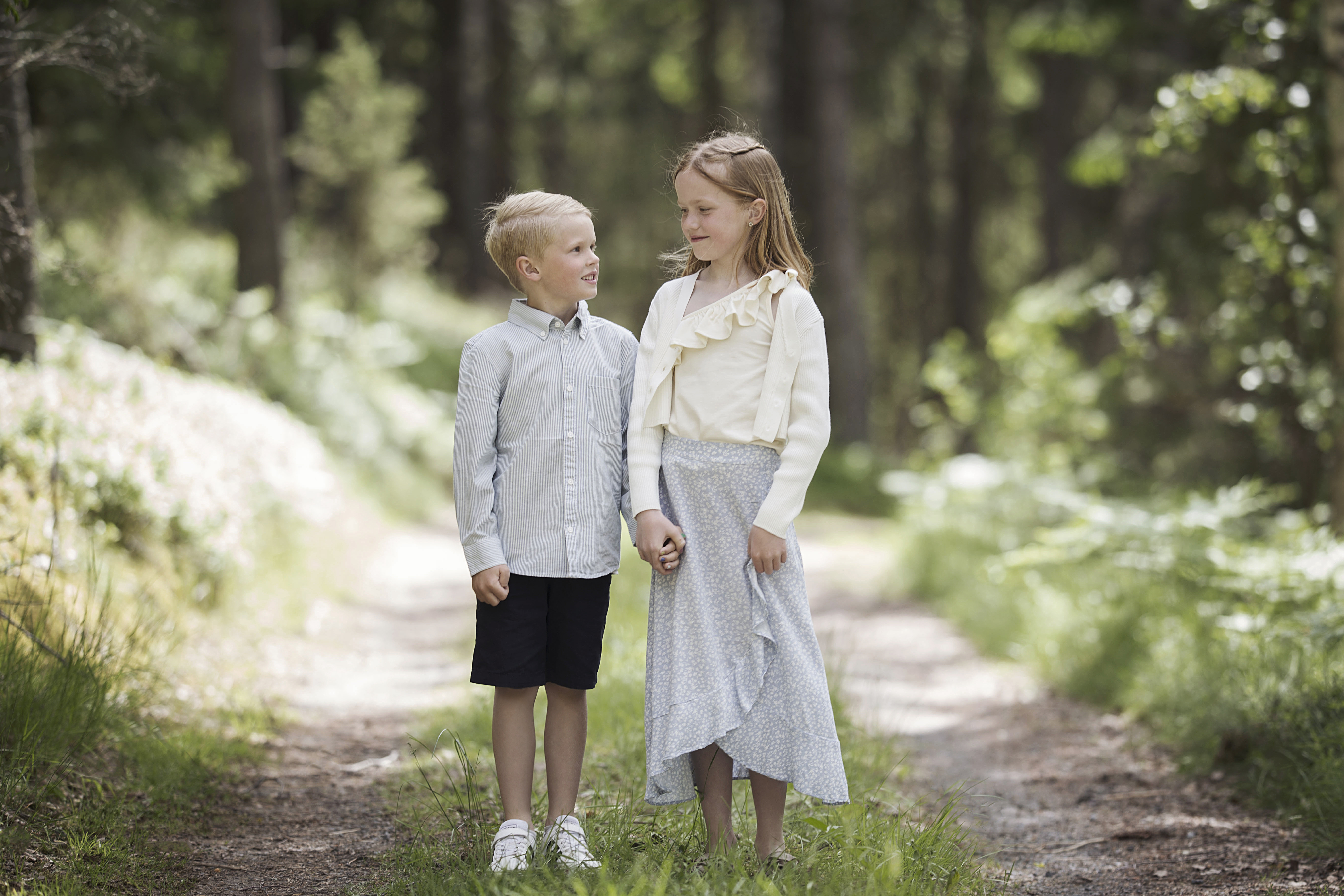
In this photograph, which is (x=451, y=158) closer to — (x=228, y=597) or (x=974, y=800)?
(x=228, y=597)

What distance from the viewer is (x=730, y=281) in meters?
2.78

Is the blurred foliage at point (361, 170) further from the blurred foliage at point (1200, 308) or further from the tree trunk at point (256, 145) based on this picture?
the blurred foliage at point (1200, 308)

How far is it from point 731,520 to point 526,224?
0.94 metres

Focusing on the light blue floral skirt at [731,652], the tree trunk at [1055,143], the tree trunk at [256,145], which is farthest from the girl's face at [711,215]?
the tree trunk at [1055,143]

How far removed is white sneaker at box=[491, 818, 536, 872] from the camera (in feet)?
8.48

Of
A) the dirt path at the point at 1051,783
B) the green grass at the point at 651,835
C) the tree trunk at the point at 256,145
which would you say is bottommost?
the dirt path at the point at 1051,783

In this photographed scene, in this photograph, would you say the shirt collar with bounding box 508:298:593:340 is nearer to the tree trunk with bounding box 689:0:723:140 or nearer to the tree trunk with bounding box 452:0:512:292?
the tree trunk with bounding box 689:0:723:140

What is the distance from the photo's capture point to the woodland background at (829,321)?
4.18 metres

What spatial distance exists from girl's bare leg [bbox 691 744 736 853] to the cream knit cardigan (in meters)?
0.61

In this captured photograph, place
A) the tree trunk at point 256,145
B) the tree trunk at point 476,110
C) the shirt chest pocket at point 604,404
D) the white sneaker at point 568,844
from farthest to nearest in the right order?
1. the tree trunk at point 476,110
2. the tree trunk at point 256,145
3. the shirt chest pocket at point 604,404
4. the white sneaker at point 568,844

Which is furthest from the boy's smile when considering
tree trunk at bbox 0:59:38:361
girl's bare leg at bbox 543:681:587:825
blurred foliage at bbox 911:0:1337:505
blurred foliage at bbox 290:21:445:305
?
blurred foliage at bbox 290:21:445:305

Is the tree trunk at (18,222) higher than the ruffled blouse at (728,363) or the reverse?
higher

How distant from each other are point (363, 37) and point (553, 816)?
19.6 m

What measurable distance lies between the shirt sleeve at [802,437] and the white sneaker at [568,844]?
2.97 feet
